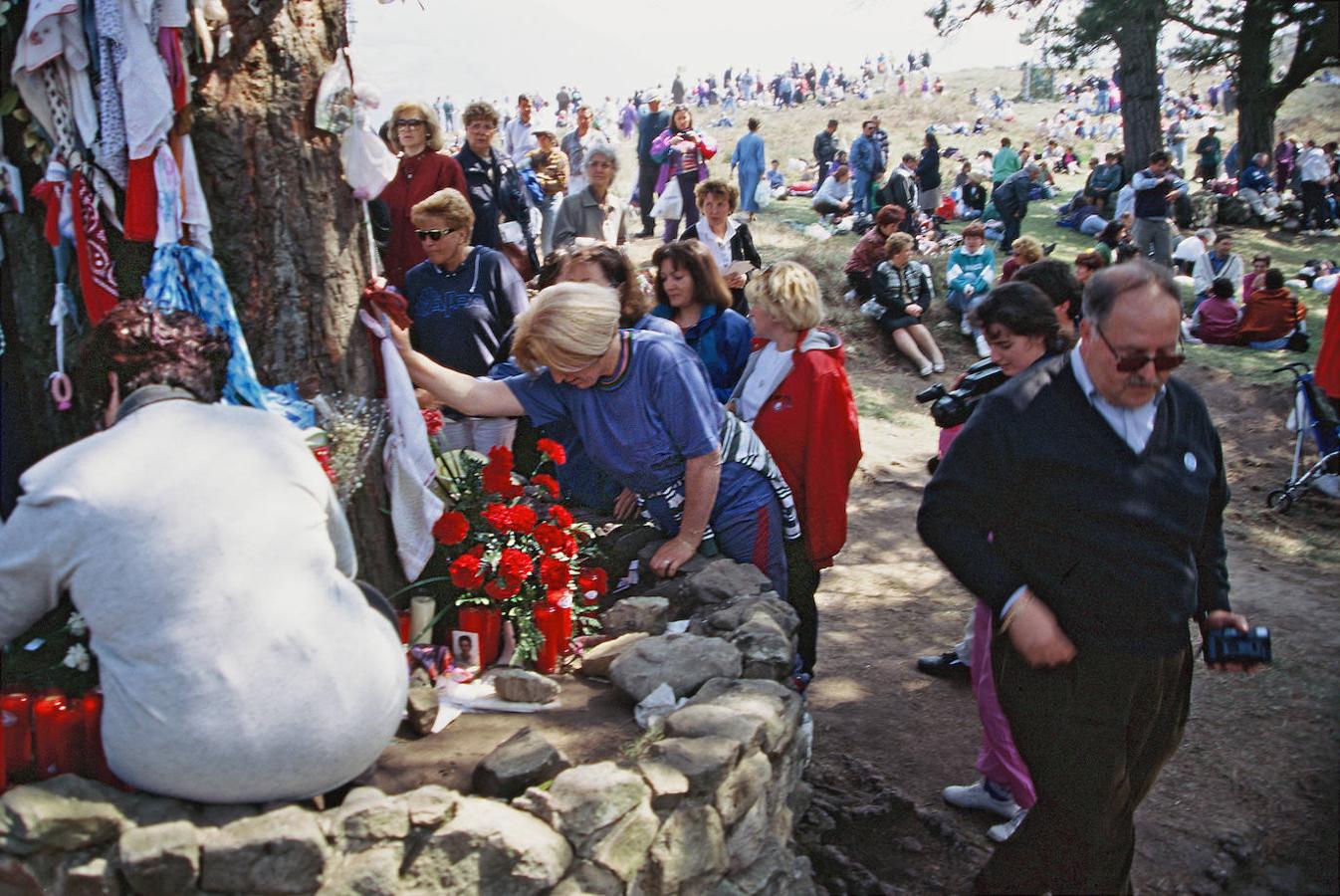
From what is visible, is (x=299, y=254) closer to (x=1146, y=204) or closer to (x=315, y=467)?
(x=315, y=467)

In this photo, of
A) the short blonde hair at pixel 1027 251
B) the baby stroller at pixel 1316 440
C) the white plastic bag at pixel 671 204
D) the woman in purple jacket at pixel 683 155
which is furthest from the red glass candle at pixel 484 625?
the woman in purple jacket at pixel 683 155

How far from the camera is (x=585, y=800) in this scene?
2828 millimetres

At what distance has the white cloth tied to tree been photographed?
3.77m

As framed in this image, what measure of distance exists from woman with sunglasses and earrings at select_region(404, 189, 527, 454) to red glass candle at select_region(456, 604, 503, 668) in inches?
63.2

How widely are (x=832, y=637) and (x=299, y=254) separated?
3.54 meters

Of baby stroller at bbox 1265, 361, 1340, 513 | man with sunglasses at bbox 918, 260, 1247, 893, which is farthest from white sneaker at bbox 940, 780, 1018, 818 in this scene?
baby stroller at bbox 1265, 361, 1340, 513

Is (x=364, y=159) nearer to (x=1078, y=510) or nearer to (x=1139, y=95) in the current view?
(x=1078, y=510)

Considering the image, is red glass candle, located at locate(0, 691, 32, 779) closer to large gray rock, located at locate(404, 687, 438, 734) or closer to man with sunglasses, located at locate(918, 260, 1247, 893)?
large gray rock, located at locate(404, 687, 438, 734)

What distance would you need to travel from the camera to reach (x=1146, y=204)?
16.2m

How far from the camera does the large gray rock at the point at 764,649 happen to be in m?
3.65

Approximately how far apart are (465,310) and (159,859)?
10.4 ft

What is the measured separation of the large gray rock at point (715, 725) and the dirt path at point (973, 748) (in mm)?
868

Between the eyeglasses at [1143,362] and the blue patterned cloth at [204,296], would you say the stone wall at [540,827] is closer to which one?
the blue patterned cloth at [204,296]

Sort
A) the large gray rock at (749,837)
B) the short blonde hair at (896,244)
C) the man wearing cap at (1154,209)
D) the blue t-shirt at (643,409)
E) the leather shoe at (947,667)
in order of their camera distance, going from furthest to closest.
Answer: the man wearing cap at (1154,209)
the short blonde hair at (896,244)
the leather shoe at (947,667)
the blue t-shirt at (643,409)
the large gray rock at (749,837)
